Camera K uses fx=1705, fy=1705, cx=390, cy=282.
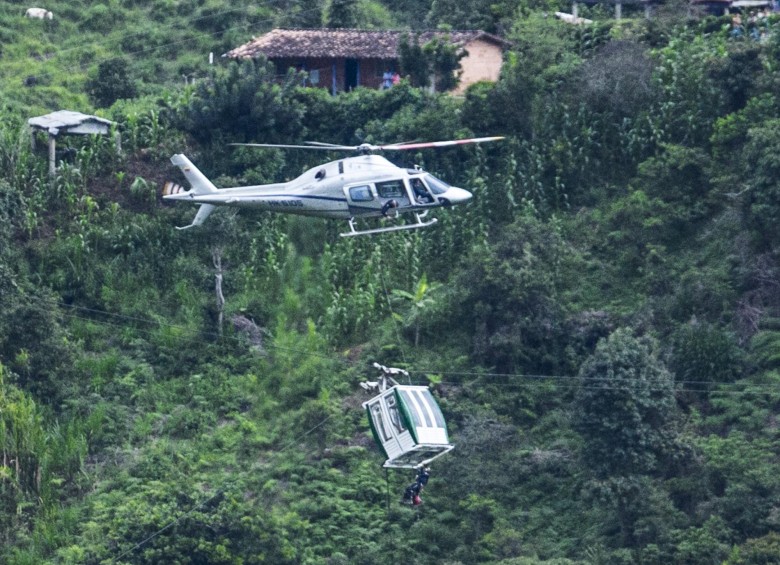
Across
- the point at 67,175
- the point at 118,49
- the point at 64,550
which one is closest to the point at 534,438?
the point at 64,550

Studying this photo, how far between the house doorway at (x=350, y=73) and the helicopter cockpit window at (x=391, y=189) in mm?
15890

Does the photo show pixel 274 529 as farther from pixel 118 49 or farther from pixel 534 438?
pixel 118 49

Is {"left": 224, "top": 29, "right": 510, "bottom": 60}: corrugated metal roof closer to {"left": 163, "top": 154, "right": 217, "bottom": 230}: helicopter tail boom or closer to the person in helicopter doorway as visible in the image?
{"left": 163, "top": 154, "right": 217, "bottom": 230}: helicopter tail boom

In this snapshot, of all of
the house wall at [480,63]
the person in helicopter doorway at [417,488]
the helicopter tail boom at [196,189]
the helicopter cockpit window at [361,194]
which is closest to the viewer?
the person in helicopter doorway at [417,488]

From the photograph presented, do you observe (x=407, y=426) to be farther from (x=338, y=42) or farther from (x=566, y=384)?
(x=338, y=42)

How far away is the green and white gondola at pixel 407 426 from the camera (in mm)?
28828

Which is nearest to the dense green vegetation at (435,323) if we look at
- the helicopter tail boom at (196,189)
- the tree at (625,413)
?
the tree at (625,413)

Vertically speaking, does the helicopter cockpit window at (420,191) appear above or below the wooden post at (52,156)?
above

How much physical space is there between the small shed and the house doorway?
6963 millimetres

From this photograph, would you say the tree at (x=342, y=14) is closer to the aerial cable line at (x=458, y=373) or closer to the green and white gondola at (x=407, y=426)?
the aerial cable line at (x=458, y=373)

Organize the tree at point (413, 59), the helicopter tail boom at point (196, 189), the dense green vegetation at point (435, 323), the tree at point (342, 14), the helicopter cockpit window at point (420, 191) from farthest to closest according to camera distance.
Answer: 1. the tree at point (342, 14)
2. the tree at point (413, 59)
3. the dense green vegetation at point (435, 323)
4. the helicopter tail boom at point (196, 189)
5. the helicopter cockpit window at point (420, 191)

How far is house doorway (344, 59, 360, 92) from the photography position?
45.0 metres

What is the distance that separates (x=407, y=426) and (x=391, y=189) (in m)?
4.11

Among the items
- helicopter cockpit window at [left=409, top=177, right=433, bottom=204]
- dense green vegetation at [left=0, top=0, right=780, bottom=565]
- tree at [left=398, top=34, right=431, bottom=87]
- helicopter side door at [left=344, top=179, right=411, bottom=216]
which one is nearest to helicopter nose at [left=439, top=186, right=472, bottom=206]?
helicopter cockpit window at [left=409, top=177, right=433, bottom=204]
